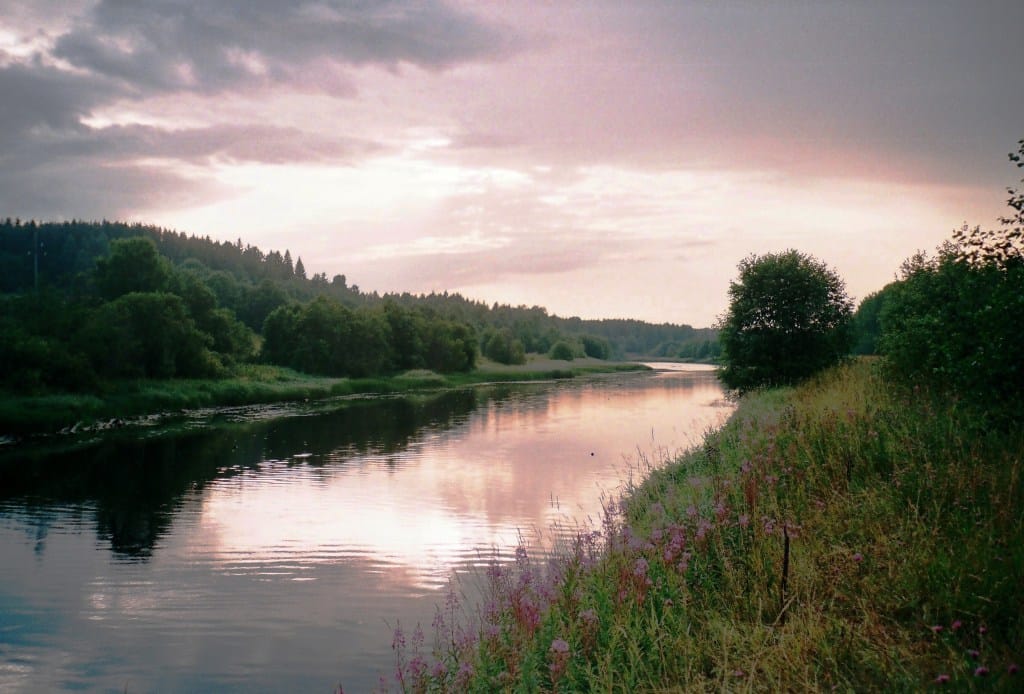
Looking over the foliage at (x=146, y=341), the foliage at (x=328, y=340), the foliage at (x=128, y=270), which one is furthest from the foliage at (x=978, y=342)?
the foliage at (x=328, y=340)

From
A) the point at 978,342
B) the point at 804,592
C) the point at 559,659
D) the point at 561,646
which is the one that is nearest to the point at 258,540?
the point at 559,659

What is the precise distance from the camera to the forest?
4200 cm

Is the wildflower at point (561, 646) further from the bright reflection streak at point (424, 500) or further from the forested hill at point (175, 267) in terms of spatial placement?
the forested hill at point (175, 267)

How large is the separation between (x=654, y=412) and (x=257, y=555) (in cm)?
3477

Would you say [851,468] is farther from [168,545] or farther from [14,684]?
[168,545]

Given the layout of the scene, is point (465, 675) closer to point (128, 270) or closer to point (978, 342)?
point (978, 342)

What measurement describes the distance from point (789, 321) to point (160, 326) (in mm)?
40774

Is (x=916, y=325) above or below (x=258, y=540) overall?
above

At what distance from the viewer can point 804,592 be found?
21.9ft

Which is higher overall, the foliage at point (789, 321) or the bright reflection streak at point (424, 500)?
the foliage at point (789, 321)

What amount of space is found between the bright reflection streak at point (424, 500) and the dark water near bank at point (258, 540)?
3.3 inches

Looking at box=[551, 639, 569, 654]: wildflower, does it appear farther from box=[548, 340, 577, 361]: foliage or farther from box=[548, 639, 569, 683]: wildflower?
box=[548, 340, 577, 361]: foliage

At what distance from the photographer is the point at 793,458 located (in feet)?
35.4

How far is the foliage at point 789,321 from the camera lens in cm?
3603
